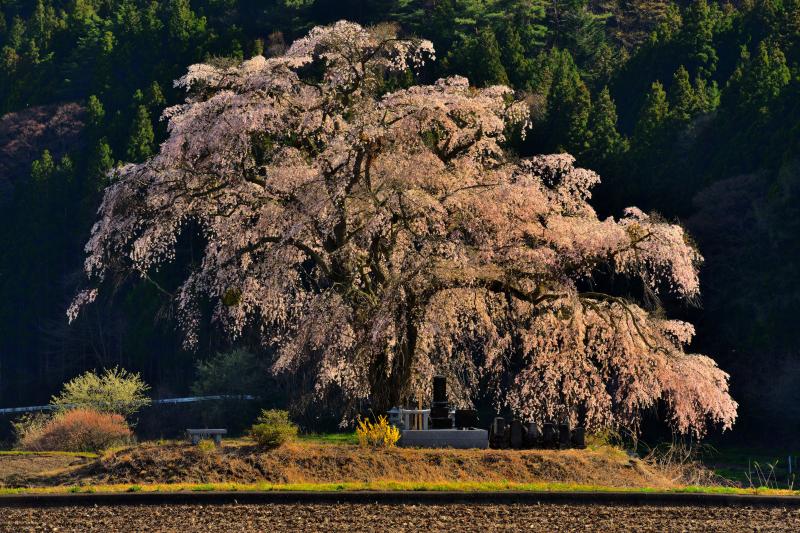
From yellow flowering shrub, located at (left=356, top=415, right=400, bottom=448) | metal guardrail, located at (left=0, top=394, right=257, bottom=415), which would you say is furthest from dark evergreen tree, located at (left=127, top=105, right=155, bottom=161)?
yellow flowering shrub, located at (left=356, top=415, right=400, bottom=448)

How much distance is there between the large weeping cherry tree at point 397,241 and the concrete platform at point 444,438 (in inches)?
89.9

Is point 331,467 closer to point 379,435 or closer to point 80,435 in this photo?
point 379,435

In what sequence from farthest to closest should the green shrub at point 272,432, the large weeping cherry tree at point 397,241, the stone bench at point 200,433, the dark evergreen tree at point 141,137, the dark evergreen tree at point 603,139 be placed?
the dark evergreen tree at point 141,137 → the dark evergreen tree at point 603,139 → the large weeping cherry tree at point 397,241 → the stone bench at point 200,433 → the green shrub at point 272,432

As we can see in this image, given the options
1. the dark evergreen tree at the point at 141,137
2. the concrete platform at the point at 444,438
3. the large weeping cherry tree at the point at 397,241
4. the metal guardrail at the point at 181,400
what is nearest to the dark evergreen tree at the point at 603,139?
the metal guardrail at the point at 181,400

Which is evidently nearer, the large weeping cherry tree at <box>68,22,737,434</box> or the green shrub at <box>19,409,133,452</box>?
the large weeping cherry tree at <box>68,22,737,434</box>

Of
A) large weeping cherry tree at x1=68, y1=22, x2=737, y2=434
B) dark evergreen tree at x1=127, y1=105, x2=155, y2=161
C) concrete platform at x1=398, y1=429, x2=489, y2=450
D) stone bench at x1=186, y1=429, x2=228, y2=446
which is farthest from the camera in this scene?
dark evergreen tree at x1=127, y1=105, x2=155, y2=161

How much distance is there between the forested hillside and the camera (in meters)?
74.6

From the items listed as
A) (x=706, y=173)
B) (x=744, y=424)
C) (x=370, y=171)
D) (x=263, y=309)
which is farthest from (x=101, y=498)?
(x=706, y=173)

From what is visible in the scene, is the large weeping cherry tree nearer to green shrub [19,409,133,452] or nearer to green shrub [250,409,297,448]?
green shrub [250,409,297,448]

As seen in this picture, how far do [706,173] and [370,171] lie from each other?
46952 mm

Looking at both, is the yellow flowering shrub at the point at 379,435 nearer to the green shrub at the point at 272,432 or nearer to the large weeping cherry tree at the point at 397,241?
the green shrub at the point at 272,432

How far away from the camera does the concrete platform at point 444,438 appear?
122 feet

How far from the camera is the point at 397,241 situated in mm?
40875

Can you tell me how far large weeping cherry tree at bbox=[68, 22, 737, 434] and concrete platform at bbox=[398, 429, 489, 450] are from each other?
7.49 ft
